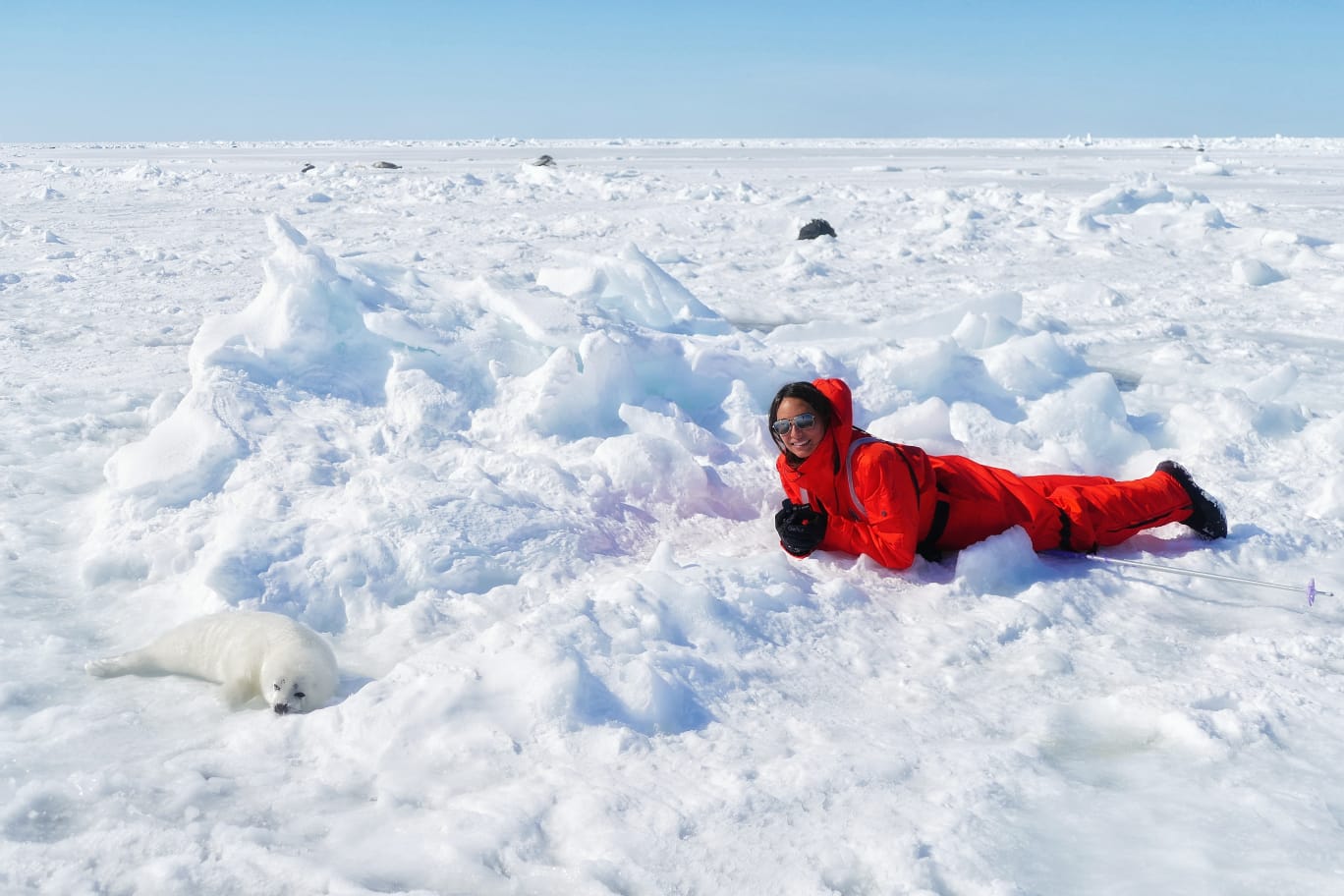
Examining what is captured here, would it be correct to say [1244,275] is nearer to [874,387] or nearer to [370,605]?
[874,387]

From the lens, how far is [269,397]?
138 inches

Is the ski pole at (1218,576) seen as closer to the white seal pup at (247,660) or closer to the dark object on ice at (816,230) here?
the white seal pup at (247,660)

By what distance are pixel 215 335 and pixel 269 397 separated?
1.81 feet

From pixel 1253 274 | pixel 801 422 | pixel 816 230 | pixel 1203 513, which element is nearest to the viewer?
pixel 801 422

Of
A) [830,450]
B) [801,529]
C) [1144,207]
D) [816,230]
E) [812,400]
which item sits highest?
[1144,207]

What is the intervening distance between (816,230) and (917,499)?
26.6ft

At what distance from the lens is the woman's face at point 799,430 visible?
2.54 meters

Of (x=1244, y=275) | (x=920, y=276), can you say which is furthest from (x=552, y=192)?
(x=1244, y=275)

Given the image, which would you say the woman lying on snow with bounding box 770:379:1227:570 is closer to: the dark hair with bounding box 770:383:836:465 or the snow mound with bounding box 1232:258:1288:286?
the dark hair with bounding box 770:383:836:465

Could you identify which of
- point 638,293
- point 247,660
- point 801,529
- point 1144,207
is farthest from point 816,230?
point 247,660

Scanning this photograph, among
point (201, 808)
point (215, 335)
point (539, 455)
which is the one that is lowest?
point (201, 808)

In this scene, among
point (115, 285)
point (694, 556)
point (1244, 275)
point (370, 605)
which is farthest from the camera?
point (1244, 275)

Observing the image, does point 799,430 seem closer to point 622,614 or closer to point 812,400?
point 812,400

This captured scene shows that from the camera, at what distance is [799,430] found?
100 inches
